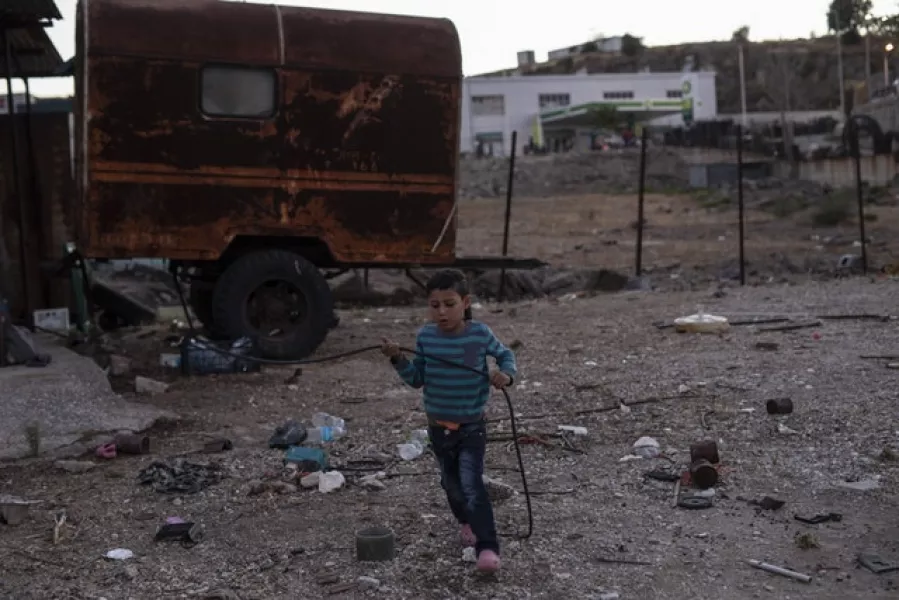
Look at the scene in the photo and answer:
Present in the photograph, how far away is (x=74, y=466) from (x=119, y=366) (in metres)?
3.28

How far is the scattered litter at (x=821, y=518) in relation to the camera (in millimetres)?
5004

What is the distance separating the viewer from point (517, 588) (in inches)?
171

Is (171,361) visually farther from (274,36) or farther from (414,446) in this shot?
(414,446)

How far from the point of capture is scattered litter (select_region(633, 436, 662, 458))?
6.30 m

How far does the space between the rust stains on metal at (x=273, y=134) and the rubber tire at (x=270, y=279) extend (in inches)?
9.7

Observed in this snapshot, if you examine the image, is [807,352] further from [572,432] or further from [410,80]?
[410,80]

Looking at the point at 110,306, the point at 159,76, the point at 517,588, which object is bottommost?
the point at 517,588

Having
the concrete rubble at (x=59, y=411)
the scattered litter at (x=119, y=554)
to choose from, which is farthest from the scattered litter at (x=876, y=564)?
the concrete rubble at (x=59, y=411)

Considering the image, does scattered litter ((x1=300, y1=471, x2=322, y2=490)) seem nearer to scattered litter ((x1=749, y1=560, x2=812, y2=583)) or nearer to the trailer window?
scattered litter ((x1=749, y1=560, x2=812, y2=583))

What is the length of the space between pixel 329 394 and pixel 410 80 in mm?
3095

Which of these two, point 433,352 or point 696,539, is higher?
point 433,352

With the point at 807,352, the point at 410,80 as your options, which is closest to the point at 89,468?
the point at 410,80

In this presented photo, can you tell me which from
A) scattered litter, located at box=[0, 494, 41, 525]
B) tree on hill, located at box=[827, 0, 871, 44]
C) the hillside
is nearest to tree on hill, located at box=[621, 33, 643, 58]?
the hillside

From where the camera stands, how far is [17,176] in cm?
1111
